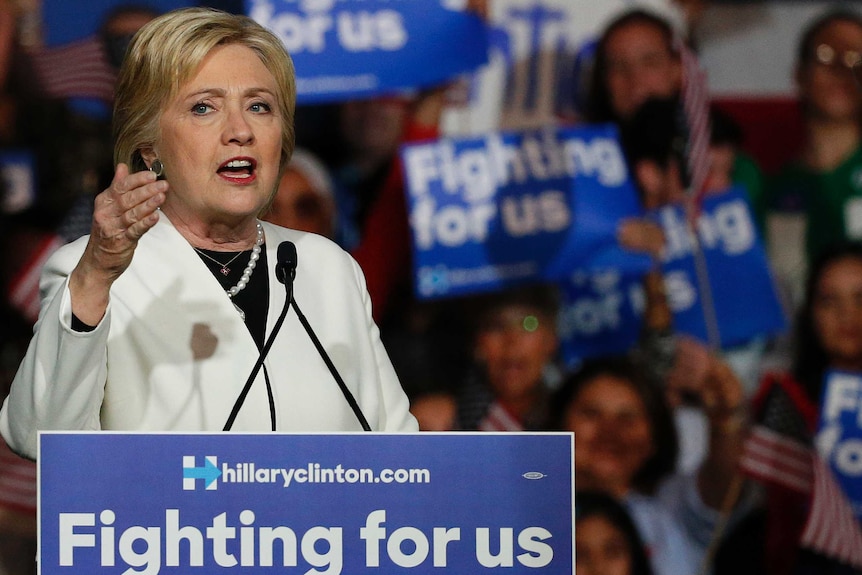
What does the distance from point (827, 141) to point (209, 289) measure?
3.89 metres

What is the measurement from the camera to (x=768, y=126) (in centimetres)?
529

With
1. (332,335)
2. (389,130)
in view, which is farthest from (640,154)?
(332,335)

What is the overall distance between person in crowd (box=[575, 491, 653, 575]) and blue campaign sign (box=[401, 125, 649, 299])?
2.97 ft

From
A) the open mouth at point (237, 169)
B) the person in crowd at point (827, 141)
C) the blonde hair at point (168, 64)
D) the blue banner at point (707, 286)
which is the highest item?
the person in crowd at point (827, 141)

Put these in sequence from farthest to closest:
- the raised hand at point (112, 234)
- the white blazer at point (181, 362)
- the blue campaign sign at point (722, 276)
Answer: the blue campaign sign at point (722, 276)
the white blazer at point (181, 362)
the raised hand at point (112, 234)

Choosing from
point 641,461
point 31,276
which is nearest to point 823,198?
point 641,461

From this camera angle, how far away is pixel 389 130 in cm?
492

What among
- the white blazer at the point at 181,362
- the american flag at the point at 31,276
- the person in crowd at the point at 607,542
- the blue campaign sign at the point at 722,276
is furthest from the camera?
the blue campaign sign at the point at 722,276

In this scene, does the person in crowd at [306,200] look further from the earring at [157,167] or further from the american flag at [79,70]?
the earring at [157,167]

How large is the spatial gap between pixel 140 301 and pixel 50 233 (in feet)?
9.51

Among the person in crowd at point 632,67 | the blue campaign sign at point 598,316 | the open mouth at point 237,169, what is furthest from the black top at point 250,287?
the person in crowd at point 632,67

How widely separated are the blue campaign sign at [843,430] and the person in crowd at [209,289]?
329 cm

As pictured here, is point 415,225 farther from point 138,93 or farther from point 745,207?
point 138,93

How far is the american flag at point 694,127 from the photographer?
511cm
